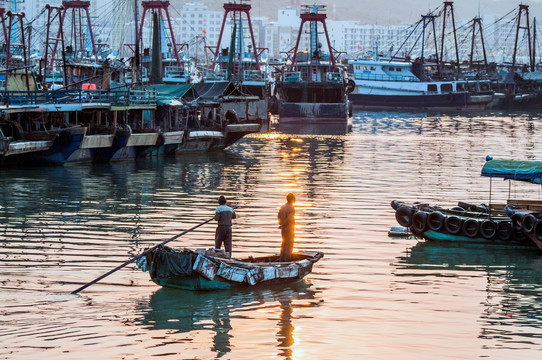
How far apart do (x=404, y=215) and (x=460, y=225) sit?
55.4 inches

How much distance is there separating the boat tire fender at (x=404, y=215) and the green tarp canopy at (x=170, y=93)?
21.7m

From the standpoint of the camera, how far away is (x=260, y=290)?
55.3 ft

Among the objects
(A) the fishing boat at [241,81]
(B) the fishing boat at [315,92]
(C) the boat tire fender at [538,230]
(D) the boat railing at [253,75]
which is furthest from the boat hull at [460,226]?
(D) the boat railing at [253,75]

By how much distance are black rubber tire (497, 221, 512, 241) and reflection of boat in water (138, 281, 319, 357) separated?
6111 mm

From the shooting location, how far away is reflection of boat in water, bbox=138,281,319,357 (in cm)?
1458

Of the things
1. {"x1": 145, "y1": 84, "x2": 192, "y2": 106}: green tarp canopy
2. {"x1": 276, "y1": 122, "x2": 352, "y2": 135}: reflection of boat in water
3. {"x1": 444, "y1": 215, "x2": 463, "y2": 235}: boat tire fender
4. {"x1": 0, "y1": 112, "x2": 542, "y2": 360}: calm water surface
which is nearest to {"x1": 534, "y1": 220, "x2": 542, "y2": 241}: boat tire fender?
{"x1": 0, "y1": 112, "x2": 542, "y2": 360}: calm water surface

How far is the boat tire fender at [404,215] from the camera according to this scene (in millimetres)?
22391

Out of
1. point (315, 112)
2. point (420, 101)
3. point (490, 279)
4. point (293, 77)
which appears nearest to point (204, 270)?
point (490, 279)

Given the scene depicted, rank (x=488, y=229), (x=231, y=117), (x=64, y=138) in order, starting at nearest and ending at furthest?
(x=488, y=229) → (x=64, y=138) → (x=231, y=117)

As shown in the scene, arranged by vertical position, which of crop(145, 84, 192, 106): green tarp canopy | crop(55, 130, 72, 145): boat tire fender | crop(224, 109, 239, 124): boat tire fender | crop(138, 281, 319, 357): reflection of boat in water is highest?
crop(145, 84, 192, 106): green tarp canopy

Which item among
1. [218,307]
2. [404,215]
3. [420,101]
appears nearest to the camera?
[218,307]

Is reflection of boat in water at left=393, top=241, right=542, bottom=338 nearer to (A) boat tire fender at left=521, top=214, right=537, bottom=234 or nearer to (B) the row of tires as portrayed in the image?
(B) the row of tires

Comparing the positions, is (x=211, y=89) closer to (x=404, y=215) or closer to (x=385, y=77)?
(x=404, y=215)

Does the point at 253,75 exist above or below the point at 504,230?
above
